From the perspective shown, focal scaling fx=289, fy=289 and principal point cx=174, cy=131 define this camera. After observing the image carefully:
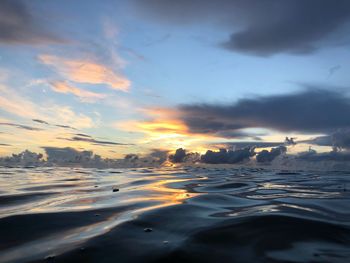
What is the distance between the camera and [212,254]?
7.48 metres

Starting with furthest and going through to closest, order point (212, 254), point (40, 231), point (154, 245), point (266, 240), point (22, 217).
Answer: point (22, 217) < point (40, 231) < point (266, 240) < point (154, 245) < point (212, 254)

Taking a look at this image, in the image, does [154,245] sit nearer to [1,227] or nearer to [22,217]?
[1,227]

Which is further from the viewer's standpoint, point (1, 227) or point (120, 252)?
point (1, 227)

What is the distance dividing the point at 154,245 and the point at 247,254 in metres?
2.54

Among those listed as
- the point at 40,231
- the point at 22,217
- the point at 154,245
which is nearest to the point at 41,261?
the point at 154,245

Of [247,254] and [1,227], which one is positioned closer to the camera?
[247,254]

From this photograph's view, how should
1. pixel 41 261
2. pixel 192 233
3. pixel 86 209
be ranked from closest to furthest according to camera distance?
pixel 41 261
pixel 192 233
pixel 86 209

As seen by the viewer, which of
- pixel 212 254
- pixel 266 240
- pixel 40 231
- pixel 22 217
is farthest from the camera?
pixel 22 217

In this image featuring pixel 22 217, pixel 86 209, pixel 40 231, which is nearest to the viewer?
pixel 40 231

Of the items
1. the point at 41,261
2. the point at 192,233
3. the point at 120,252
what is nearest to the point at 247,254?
the point at 192,233

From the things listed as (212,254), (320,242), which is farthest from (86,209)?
(320,242)

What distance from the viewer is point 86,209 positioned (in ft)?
47.6

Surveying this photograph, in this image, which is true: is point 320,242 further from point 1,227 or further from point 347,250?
point 1,227

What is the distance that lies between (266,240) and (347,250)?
6.90ft
